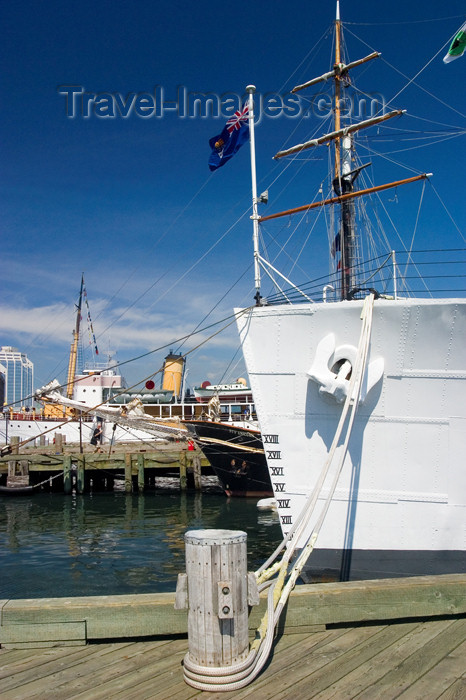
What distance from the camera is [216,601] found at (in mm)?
3668

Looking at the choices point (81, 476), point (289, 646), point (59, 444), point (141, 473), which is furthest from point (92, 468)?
point (289, 646)

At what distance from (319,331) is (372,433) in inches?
67.6

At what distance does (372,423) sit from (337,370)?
94 centimetres

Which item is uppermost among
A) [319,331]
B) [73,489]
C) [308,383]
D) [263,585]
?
[319,331]

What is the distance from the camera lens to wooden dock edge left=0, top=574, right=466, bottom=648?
4109 millimetres

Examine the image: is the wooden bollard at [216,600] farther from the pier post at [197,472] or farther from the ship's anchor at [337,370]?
the pier post at [197,472]

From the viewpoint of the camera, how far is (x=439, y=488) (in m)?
7.60

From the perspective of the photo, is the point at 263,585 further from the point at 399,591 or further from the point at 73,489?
the point at 73,489

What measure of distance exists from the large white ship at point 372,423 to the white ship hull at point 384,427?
0.01 m

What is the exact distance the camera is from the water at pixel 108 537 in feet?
37.0

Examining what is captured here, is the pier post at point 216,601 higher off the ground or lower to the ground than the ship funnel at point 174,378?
lower

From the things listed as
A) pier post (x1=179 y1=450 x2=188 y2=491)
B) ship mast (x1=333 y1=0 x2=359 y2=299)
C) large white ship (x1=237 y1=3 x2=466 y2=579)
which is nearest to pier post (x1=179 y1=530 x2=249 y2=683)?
large white ship (x1=237 y1=3 x2=466 y2=579)

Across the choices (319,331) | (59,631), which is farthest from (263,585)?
(319,331)

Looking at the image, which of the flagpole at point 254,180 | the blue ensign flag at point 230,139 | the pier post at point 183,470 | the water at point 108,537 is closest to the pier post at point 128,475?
the water at point 108,537
